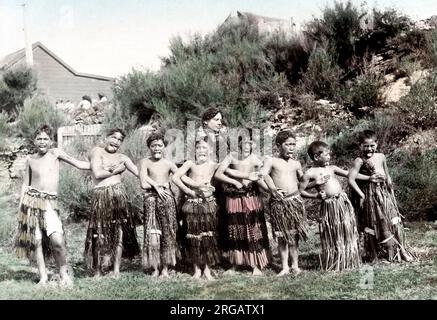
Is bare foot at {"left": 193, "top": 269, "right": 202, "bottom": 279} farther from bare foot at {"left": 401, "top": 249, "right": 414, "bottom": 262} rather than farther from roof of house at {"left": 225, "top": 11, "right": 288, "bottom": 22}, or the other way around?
roof of house at {"left": 225, "top": 11, "right": 288, "bottom": 22}

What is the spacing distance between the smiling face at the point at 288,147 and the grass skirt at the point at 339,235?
0.52m

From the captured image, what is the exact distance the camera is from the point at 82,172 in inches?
281

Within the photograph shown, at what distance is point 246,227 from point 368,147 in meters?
1.30

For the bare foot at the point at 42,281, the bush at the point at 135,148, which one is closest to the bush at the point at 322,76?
the bush at the point at 135,148

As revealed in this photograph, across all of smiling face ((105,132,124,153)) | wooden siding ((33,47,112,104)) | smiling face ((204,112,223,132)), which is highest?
wooden siding ((33,47,112,104))

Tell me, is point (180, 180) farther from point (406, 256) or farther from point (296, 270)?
point (406, 256)

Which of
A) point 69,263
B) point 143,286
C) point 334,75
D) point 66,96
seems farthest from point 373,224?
point 66,96

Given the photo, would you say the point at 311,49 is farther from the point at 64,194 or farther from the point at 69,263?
the point at 69,263

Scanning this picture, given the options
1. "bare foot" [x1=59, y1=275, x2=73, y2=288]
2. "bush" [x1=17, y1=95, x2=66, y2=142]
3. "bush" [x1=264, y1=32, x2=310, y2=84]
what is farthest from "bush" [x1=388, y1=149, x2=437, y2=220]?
"bush" [x1=17, y1=95, x2=66, y2=142]

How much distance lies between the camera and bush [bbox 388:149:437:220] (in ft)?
18.0

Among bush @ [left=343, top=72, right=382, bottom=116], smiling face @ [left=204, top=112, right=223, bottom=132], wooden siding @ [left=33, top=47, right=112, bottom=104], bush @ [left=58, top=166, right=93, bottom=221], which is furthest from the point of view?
wooden siding @ [left=33, top=47, right=112, bottom=104]

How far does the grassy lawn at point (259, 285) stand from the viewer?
380 cm

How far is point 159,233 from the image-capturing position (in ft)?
14.4
